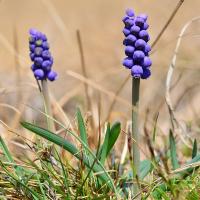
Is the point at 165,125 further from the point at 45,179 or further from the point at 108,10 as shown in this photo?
the point at 108,10

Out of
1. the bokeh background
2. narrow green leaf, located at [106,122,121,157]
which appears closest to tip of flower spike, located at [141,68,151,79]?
narrow green leaf, located at [106,122,121,157]

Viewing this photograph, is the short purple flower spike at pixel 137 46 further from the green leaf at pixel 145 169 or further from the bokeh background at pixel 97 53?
the bokeh background at pixel 97 53

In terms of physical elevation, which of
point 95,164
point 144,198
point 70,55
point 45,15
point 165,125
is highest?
point 45,15

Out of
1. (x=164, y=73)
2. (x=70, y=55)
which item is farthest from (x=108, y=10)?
(x=164, y=73)

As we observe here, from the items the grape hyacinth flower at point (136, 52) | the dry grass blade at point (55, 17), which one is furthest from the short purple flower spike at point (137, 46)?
the dry grass blade at point (55, 17)

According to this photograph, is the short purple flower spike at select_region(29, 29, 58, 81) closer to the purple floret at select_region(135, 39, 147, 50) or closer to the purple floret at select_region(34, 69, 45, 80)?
the purple floret at select_region(34, 69, 45, 80)

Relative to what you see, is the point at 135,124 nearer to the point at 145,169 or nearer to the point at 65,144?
the point at 65,144

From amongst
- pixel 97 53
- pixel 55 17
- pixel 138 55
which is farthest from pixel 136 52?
pixel 97 53
